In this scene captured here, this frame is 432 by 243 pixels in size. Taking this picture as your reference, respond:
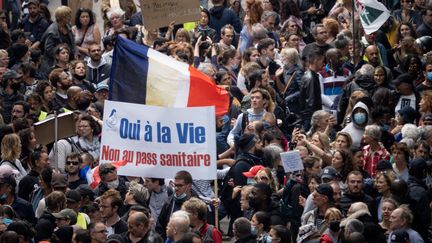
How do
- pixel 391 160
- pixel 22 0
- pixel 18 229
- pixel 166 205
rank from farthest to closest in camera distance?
pixel 22 0 < pixel 391 160 < pixel 166 205 < pixel 18 229

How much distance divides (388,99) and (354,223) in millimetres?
5285

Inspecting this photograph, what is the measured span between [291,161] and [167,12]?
22.2ft

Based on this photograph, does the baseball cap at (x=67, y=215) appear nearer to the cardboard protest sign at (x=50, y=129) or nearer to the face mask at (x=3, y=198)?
the face mask at (x=3, y=198)

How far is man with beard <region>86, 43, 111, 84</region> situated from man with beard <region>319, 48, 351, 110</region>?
3.33 meters

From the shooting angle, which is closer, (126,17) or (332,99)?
(332,99)

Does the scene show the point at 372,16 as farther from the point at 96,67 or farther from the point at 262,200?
the point at 262,200

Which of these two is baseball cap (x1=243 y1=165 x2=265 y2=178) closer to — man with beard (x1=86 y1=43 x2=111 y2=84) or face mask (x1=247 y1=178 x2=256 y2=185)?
face mask (x1=247 y1=178 x2=256 y2=185)

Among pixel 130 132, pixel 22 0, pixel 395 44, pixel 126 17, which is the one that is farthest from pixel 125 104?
pixel 22 0

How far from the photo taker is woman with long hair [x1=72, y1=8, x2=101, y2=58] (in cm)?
2869

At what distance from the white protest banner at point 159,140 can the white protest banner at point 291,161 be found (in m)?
0.87

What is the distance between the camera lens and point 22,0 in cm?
3316

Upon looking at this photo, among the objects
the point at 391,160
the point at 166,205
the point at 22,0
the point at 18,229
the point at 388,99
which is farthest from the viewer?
the point at 22,0

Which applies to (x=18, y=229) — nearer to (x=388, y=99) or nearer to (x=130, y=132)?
(x=130, y=132)

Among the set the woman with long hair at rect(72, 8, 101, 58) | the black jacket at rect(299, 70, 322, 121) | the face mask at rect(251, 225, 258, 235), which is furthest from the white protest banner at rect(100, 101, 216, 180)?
the woman with long hair at rect(72, 8, 101, 58)
